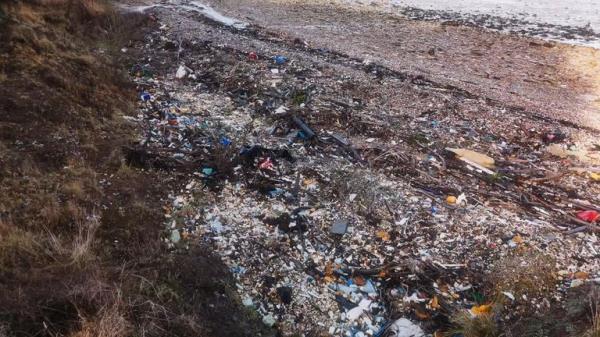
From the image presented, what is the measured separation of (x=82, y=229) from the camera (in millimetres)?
3910

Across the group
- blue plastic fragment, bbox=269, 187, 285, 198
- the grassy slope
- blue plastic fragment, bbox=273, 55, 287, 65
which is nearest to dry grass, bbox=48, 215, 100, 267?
the grassy slope

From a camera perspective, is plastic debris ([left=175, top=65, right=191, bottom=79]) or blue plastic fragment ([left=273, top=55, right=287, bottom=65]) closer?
plastic debris ([left=175, top=65, right=191, bottom=79])

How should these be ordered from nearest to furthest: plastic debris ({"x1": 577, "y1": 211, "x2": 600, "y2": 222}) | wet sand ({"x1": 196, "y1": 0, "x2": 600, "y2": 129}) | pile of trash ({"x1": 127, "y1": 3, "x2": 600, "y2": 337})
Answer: pile of trash ({"x1": 127, "y1": 3, "x2": 600, "y2": 337})
plastic debris ({"x1": 577, "y1": 211, "x2": 600, "y2": 222})
wet sand ({"x1": 196, "y1": 0, "x2": 600, "y2": 129})

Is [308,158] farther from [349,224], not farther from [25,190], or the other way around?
[25,190]

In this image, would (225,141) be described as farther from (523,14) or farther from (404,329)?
(523,14)

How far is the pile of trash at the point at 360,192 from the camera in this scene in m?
4.12

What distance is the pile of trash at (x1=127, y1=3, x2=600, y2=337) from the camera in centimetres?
412

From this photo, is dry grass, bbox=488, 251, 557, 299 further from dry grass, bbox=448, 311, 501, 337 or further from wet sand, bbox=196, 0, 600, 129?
wet sand, bbox=196, 0, 600, 129

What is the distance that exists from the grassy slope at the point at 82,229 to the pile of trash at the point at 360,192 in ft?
1.09

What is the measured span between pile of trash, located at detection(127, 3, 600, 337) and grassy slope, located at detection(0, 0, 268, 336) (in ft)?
1.09

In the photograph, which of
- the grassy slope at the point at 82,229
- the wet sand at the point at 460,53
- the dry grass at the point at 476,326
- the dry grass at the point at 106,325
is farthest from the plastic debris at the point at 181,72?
the dry grass at the point at 476,326

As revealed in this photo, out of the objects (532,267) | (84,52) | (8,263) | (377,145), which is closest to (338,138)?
(377,145)

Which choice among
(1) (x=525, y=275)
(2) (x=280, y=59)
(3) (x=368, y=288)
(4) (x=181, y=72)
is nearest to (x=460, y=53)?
(2) (x=280, y=59)

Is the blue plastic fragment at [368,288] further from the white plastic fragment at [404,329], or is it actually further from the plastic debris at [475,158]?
the plastic debris at [475,158]
